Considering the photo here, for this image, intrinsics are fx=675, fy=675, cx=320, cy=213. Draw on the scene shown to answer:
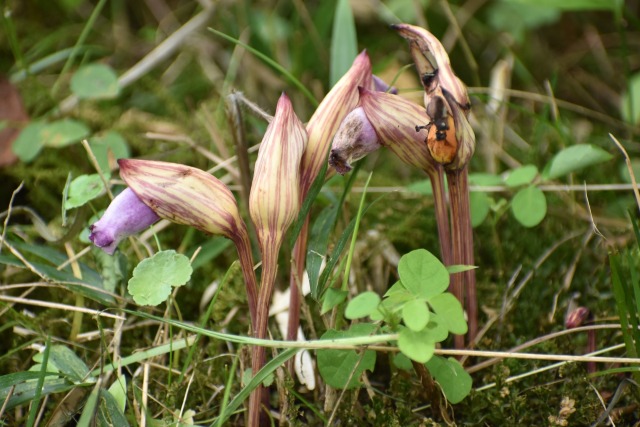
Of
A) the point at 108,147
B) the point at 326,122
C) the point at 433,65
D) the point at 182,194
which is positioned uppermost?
the point at 433,65

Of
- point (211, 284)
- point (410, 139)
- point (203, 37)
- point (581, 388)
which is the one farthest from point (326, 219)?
point (203, 37)

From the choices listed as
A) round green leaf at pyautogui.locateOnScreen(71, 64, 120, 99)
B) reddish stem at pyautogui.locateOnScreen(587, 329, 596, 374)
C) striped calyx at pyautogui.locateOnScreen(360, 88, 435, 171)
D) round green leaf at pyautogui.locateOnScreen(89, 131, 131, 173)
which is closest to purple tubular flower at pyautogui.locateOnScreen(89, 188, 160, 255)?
striped calyx at pyautogui.locateOnScreen(360, 88, 435, 171)

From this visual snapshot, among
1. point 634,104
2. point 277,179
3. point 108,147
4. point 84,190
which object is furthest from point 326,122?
point 634,104

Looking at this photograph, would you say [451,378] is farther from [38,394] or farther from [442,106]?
[38,394]

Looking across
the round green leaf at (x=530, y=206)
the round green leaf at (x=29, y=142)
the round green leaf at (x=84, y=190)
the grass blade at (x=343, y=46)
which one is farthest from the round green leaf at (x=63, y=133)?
the round green leaf at (x=530, y=206)

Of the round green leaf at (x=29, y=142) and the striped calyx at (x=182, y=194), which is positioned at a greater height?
the striped calyx at (x=182, y=194)

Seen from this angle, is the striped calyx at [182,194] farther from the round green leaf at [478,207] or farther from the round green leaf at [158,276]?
the round green leaf at [478,207]
